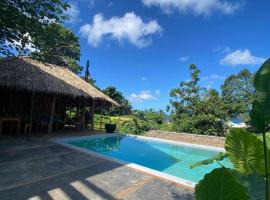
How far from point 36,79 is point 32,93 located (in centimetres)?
92

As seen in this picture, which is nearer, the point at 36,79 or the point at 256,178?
the point at 256,178

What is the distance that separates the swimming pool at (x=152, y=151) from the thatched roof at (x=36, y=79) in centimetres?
266

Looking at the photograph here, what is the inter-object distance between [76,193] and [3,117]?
7.64m

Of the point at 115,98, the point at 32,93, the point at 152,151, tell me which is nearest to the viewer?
the point at 152,151

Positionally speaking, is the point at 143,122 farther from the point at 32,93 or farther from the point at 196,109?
the point at 32,93

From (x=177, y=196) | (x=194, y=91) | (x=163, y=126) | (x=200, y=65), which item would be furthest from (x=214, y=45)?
(x=177, y=196)

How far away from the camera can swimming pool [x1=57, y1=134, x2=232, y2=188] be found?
353 inches

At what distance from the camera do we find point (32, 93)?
12.0 metres

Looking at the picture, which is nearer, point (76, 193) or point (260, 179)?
point (260, 179)

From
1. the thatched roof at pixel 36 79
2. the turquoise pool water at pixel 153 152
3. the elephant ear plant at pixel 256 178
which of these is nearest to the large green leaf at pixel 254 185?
the elephant ear plant at pixel 256 178

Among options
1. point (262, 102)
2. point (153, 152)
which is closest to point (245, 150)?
point (262, 102)

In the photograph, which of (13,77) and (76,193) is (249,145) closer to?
(76,193)

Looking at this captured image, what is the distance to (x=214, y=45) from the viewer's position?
1736 cm

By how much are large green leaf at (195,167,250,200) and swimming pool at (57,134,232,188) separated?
7263mm
